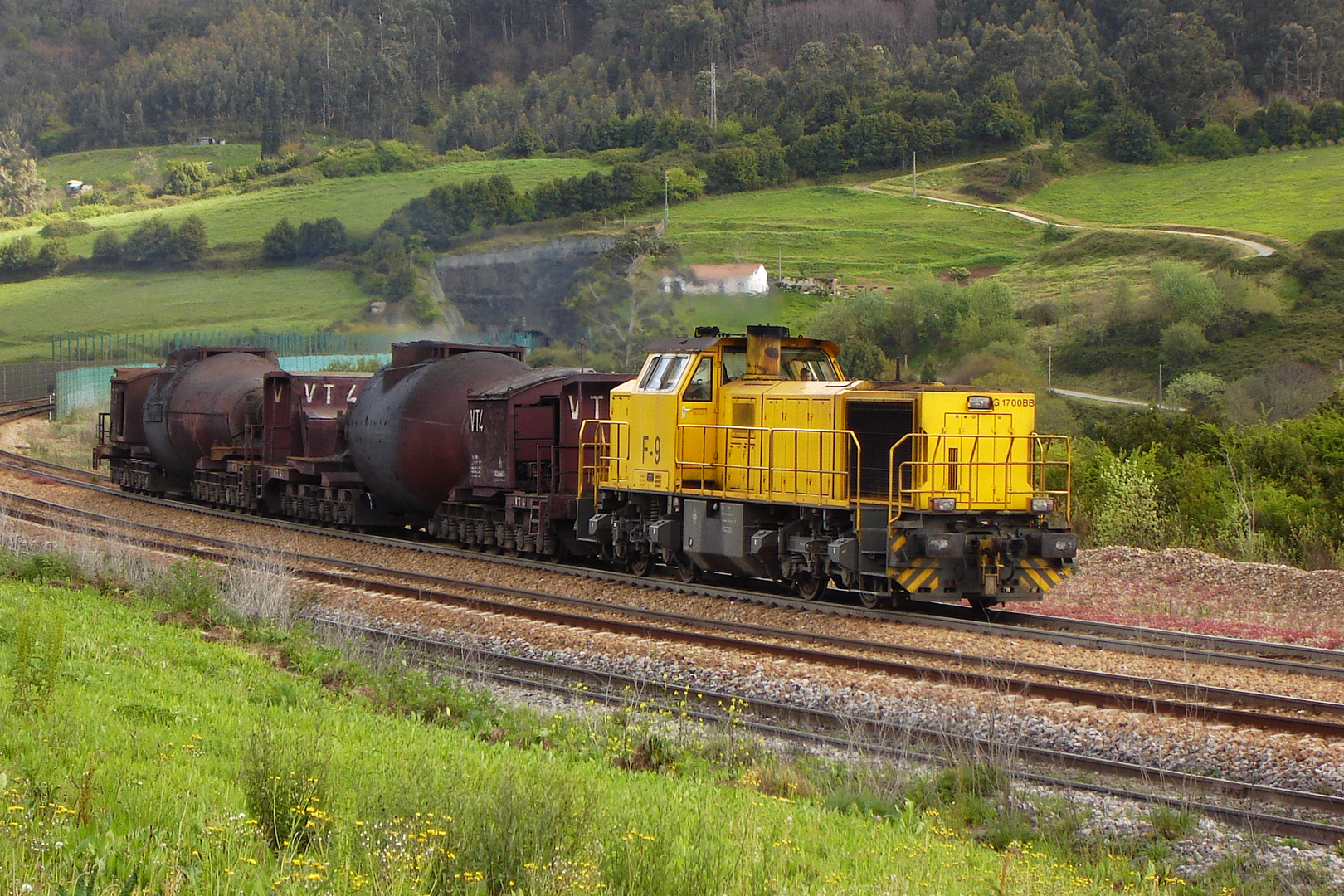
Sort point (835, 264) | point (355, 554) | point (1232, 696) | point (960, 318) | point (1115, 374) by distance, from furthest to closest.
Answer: point (835, 264) → point (1115, 374) → point (960, 318) → point (355, 554) → point (1232, 696)

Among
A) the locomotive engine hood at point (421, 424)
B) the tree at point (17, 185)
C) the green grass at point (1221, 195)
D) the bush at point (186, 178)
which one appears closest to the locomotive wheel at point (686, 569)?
the locomotive engine hood at point (421, 424)

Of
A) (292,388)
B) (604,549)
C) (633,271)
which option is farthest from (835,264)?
(604,549)

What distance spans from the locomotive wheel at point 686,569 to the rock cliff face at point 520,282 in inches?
984

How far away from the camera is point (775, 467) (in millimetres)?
16078

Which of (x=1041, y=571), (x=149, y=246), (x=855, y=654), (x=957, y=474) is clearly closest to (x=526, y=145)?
(x=149, y=246)

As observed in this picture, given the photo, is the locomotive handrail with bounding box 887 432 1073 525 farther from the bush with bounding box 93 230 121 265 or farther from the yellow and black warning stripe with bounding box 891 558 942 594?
the bush with bounding box 93 230 121 265

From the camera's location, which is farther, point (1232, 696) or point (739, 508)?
point (739, 508)

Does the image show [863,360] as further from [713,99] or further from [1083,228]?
[713,99]

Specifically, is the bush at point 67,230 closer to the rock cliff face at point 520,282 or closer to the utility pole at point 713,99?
the rock cliff face at point 520,282

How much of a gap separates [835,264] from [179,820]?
71.0 m

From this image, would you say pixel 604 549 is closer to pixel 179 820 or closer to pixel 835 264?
pixel 179 820

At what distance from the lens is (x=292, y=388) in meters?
28.0

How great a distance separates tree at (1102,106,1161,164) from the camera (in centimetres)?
10150

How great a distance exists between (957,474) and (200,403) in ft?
73.2
